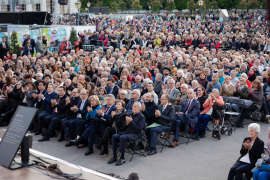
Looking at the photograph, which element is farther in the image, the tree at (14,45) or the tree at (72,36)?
the tree at (72,36)

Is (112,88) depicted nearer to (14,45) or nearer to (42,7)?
(14,45)

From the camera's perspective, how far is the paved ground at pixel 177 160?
253 inches

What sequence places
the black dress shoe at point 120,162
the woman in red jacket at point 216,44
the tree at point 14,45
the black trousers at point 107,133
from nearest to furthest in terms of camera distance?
1. the black dress shoe at point 120,162
2. the black trousers at point 107,133
3. the tree at point 14,45
4. the woman in red jacket at point 216,44

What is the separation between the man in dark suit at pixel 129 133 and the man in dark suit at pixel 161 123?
446 millimetres

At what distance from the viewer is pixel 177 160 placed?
7117 mm

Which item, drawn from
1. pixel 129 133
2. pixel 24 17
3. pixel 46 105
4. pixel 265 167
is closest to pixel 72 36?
pixel 24 17

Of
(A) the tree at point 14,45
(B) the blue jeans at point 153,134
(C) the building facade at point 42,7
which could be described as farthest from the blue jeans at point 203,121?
(C) the building facade at point 42,7

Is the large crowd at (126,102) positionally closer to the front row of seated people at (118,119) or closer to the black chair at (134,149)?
the front row of seated people at (118,119)

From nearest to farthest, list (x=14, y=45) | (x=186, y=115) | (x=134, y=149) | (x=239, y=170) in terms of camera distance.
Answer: (x=239, y=170) → (x=134, y=149) → (x=186, y=115) → (x=14, y=45)

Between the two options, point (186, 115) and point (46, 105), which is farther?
point (46, 105)

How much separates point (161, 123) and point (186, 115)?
2.46ft

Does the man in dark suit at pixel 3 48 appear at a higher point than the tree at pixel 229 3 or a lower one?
lower

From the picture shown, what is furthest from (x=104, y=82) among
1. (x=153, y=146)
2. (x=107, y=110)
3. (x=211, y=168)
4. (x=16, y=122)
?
(x=16, y=122)

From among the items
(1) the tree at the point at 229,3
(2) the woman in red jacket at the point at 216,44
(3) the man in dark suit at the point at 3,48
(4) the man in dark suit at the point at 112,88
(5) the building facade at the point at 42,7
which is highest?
(1) the tree at the point at 229,3
